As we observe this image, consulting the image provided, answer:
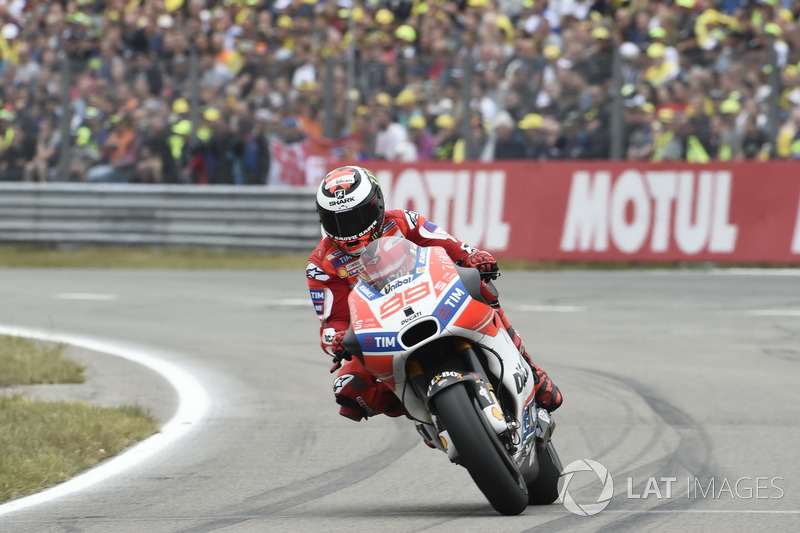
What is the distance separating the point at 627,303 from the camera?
13102 millimetres

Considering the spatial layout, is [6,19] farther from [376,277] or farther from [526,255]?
[376,277]

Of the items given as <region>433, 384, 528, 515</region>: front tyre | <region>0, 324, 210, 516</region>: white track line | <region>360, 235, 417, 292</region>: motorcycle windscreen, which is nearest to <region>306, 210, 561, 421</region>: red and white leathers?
<region>360, 235, 417, 292</region>: motorcycle windscreen

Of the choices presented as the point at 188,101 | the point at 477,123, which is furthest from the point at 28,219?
the point at 477,123

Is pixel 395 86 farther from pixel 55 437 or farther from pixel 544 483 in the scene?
pixel 544 483

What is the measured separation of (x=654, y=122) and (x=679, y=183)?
2.62 feet

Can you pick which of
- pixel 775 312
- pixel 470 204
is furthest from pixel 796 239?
pixel 470 204

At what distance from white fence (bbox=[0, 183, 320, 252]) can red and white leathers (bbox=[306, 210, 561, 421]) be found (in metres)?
11.7

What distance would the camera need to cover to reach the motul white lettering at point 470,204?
54.3 feet

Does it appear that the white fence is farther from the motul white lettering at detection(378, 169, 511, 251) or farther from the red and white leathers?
the red and white leathers

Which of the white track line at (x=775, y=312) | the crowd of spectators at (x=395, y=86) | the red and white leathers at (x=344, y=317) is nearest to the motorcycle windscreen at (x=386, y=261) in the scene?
the red and white leathers at (x=344, y=317)

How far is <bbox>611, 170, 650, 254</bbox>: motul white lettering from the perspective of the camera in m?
16.0

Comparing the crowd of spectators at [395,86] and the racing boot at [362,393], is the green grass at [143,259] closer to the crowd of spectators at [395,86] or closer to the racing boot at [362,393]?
the crowd of spectators at [395,86]

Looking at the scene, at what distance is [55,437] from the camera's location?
6.91m

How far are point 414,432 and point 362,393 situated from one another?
175 cm
